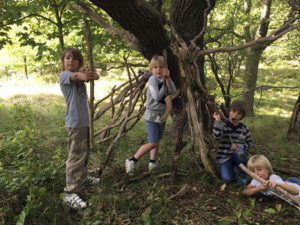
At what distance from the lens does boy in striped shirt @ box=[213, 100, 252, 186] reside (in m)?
3.00

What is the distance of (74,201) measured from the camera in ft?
7.84

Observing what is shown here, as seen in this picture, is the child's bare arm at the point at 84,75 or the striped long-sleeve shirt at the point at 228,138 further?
the striped long-sleeve shirt at the point at 228,138

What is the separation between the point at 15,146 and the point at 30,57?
42.9 feet

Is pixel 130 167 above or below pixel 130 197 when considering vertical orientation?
above

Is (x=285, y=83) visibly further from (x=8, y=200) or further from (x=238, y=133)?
(x=8, y=200)

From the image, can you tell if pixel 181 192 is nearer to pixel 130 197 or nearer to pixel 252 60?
pixel 130 197

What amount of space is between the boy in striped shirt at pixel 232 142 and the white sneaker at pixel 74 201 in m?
1.88

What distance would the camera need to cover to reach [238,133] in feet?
10.4

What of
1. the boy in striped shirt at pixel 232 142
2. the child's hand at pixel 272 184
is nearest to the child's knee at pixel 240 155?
the boy in striped shirt at pixel 232 142

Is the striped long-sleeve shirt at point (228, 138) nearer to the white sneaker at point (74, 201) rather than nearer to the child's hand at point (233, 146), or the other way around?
the child's hand at point (233, 146)

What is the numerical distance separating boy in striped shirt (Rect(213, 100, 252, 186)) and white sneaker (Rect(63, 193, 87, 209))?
1880 mm

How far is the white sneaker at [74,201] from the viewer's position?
238cm

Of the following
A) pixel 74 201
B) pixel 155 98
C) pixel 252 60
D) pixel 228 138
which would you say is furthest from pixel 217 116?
pixel 252 60

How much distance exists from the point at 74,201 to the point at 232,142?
2.20m
